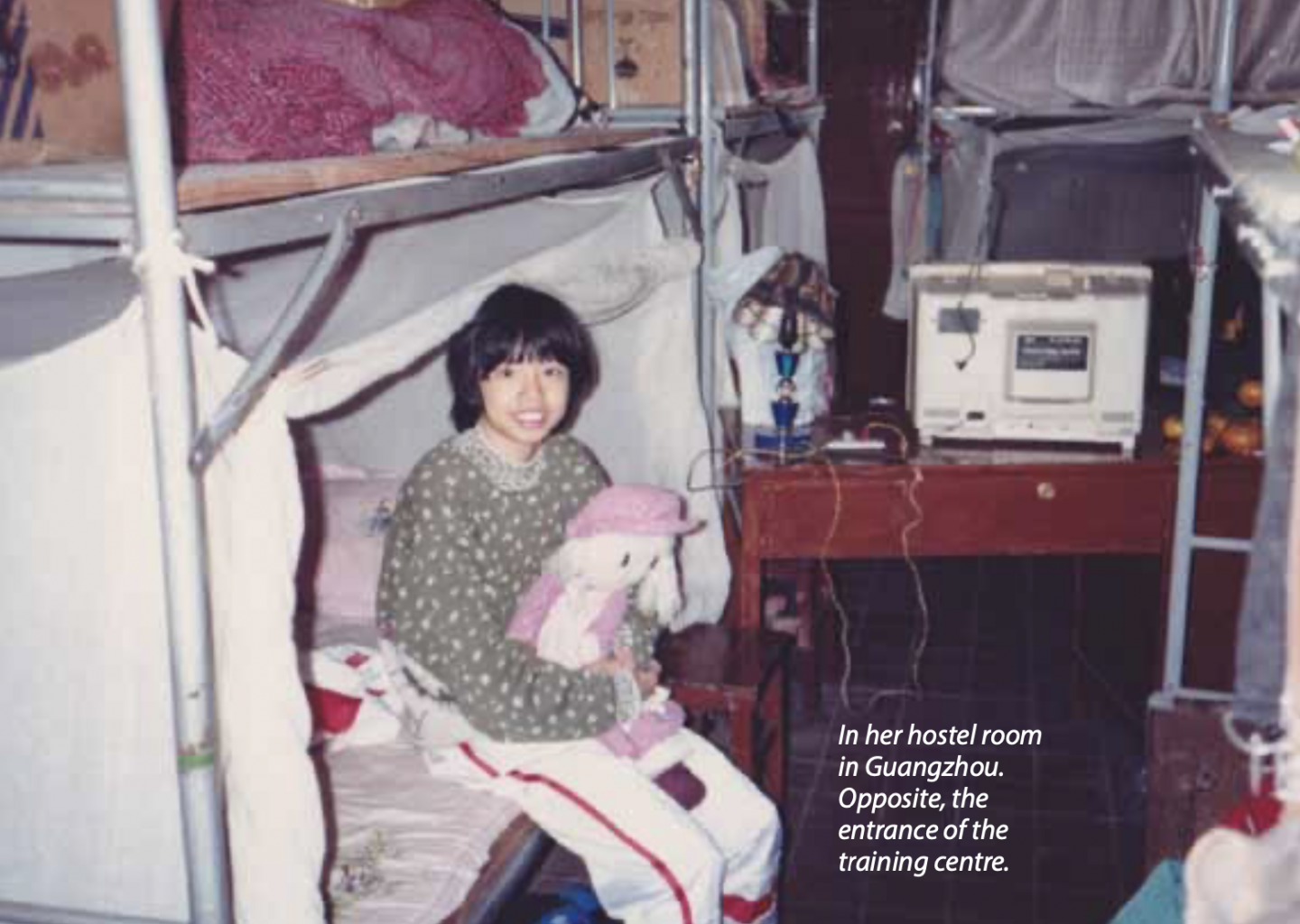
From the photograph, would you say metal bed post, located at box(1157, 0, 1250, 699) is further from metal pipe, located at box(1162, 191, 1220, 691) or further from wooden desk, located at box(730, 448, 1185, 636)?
wooden desk, located at box(730, 448, 1185, 636)

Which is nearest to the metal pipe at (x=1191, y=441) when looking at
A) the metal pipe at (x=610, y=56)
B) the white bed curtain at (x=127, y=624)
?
the metal pipe at (x=610, y=56)

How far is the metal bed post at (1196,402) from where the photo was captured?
270 cm

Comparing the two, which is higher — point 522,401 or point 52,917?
point 522,401

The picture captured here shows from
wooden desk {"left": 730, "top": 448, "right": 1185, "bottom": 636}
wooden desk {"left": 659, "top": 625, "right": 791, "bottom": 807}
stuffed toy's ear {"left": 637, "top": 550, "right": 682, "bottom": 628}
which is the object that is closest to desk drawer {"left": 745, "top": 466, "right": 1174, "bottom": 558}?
wooden desk {"left": 730, "top": 448, "right": 1185, "bottom": 636}

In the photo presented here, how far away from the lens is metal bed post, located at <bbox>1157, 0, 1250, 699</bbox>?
270 cm

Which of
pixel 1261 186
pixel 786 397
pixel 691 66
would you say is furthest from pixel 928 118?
pixel 1261 186

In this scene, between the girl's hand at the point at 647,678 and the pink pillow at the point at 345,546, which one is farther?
the pink pillow at the point at 345,546

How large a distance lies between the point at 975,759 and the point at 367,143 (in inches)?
97.0

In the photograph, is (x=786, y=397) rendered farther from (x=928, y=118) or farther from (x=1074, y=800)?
(x=928, y=118)

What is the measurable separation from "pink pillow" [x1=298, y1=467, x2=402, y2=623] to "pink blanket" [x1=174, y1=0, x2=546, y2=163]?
97 cm

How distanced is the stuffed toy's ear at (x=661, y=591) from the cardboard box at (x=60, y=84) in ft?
3.92

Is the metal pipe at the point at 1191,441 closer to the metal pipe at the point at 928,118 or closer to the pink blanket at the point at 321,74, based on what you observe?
the pink blanket at the point at 321,74

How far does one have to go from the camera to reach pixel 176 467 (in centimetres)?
135

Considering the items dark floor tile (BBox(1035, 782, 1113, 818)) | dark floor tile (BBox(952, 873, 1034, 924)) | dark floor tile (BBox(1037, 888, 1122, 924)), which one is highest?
dark floor tile (BBox(1035, 782, 1113, 818))
